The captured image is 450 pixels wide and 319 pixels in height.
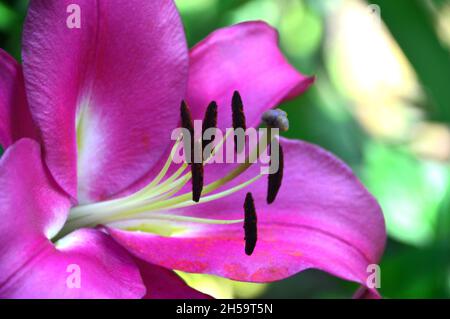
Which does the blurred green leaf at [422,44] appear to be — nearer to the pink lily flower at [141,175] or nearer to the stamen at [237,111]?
the pink lily flower at [141,175]

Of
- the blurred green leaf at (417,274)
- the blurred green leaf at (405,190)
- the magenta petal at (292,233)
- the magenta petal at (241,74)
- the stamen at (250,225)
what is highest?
the magenta petal at (241,74)

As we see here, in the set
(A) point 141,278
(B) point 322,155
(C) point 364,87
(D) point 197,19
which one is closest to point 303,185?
(B) point 322,155

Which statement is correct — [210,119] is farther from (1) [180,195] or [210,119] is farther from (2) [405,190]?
(2) [405,190]

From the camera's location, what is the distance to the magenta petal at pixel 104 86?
50cm

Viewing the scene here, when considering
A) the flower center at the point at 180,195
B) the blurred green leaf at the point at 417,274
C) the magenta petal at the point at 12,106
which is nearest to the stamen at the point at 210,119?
the flower center at the point at 180,195

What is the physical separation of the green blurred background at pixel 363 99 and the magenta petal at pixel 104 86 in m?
0.26

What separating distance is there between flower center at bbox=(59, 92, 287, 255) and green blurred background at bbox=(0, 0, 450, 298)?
0.24 metres

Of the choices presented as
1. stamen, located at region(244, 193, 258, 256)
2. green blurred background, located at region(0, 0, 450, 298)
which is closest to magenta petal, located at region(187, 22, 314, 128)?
stamen, located at region(244, 193, 258, 256)

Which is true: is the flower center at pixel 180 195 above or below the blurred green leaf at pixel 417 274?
above

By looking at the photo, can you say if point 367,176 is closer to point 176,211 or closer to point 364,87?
point 364,87

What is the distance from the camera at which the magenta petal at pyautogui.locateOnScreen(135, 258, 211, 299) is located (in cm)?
53

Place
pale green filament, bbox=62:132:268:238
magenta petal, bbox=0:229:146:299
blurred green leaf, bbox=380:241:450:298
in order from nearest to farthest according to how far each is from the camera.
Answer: magenta petal, bbox=0:229:146:299 → pale green filament, bbox=62:132:268:238 → blurred green leaf, bbox=380:241:450:298

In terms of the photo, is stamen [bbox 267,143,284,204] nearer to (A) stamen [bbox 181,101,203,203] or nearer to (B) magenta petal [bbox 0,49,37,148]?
(A) stamen [bbox 181,101,203,203]

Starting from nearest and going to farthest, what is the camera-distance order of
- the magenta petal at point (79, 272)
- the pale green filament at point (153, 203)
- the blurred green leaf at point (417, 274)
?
1. the magenta petal at point (79, 272)
2. the pale green filament at point (153, 203)
3. the blurred green leaf at point (417, 274)
